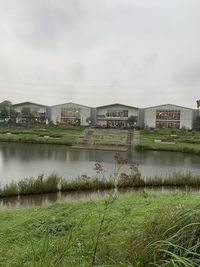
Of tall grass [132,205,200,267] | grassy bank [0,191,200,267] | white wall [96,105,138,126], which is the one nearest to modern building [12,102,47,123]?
white wall [96,105,138,126]

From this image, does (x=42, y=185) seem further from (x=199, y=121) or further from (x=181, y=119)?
(x=181, y=119)

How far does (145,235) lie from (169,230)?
29 centimetres

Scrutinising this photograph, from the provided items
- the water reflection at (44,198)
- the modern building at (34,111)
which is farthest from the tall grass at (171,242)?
the modern building at (34,111)

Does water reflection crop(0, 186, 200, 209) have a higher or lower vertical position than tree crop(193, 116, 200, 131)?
lower

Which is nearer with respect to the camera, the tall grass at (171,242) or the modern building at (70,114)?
the tall grass at (171,242)

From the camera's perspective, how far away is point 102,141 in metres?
28.0

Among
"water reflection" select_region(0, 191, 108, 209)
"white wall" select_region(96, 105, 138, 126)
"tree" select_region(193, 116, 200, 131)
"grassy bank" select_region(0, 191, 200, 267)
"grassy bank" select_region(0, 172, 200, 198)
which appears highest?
"white wall" select_region(96, 105, 138, 126)

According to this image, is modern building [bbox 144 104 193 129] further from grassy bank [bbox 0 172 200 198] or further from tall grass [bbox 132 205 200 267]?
tall grass [bbox 132 205 200 267]

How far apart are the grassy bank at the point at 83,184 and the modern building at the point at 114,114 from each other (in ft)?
174

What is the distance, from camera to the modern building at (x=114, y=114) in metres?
64.1

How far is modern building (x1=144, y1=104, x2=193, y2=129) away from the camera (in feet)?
196

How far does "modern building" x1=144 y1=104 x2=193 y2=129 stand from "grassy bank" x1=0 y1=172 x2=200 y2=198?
5017cm

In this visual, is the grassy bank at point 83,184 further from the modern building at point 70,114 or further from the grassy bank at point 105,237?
the modern building at point 70,114

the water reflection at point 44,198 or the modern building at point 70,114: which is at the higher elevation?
the modern building at point 70,114
